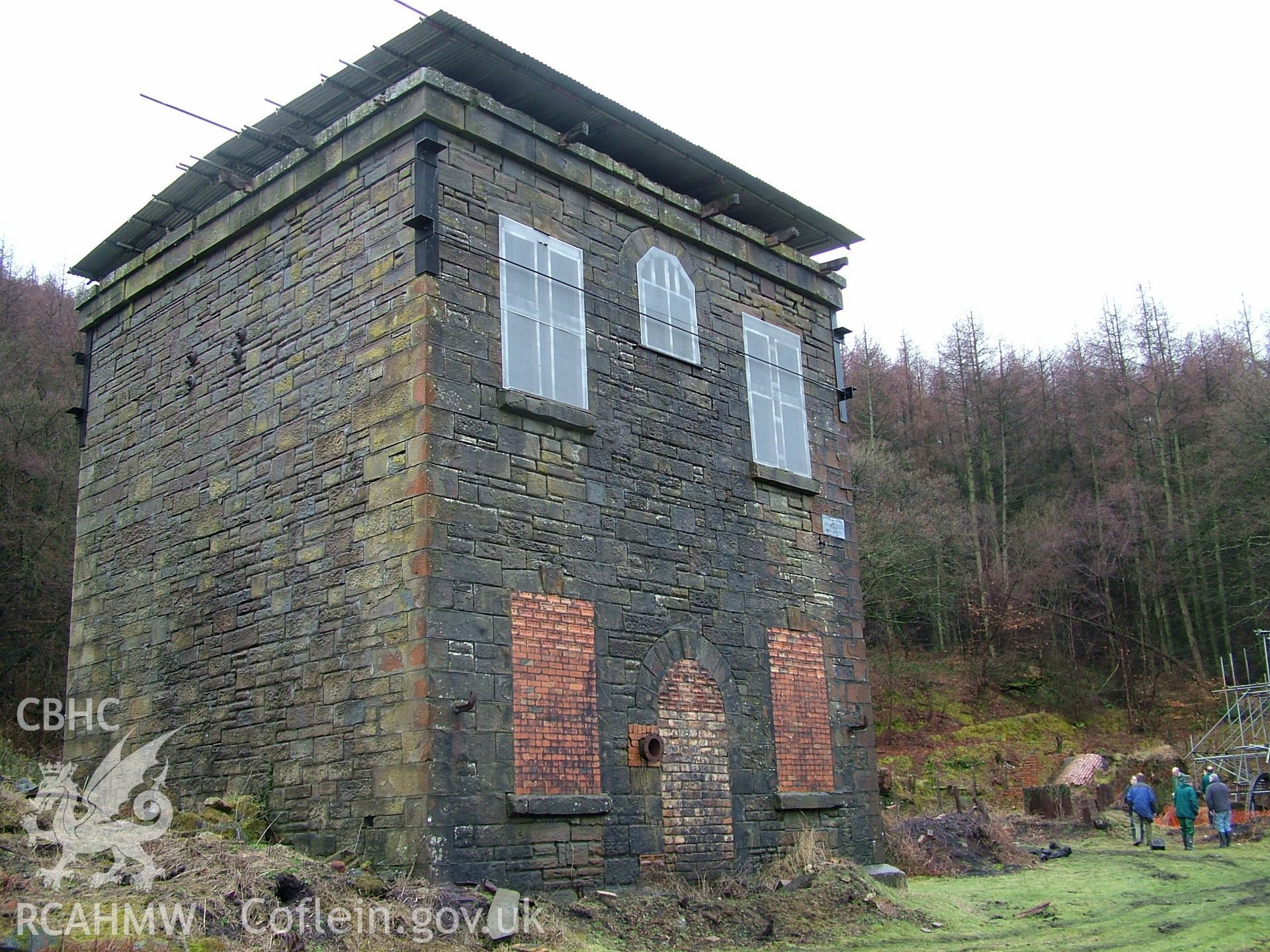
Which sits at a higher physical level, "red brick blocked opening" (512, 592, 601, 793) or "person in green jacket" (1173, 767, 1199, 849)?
"red brick blocked opening" (512, 592, 601, 793)

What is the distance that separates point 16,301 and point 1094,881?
26.0 m

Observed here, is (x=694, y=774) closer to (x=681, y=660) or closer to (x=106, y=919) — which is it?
(x=681, y=660)

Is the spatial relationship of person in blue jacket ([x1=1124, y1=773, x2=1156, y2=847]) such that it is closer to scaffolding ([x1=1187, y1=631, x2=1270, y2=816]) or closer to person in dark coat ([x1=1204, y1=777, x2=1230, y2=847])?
person in dark coat ([x1=1204, y1=777, x2=1230, y2=847])

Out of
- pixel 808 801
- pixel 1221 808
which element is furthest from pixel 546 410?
pixel 1221 808

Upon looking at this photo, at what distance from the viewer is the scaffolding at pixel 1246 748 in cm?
2288

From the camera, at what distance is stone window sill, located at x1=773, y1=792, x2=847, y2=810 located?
12.4m

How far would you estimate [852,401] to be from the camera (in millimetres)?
38156

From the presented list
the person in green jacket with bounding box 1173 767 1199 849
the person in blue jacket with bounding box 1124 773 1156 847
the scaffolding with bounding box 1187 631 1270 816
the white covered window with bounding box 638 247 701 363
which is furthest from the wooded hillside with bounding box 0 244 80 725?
the scaffolding with bounding box 1187 631 1270 816

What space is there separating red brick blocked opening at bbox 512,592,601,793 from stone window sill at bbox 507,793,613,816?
2.9 inches

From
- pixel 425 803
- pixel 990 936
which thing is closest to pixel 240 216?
pixel 425 803

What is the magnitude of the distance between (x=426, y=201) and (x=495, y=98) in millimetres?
1951

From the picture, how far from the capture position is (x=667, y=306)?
42.2ft

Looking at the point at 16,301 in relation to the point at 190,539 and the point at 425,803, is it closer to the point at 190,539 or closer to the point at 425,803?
the point at 190,539

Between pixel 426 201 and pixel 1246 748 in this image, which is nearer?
pixel 426 201
